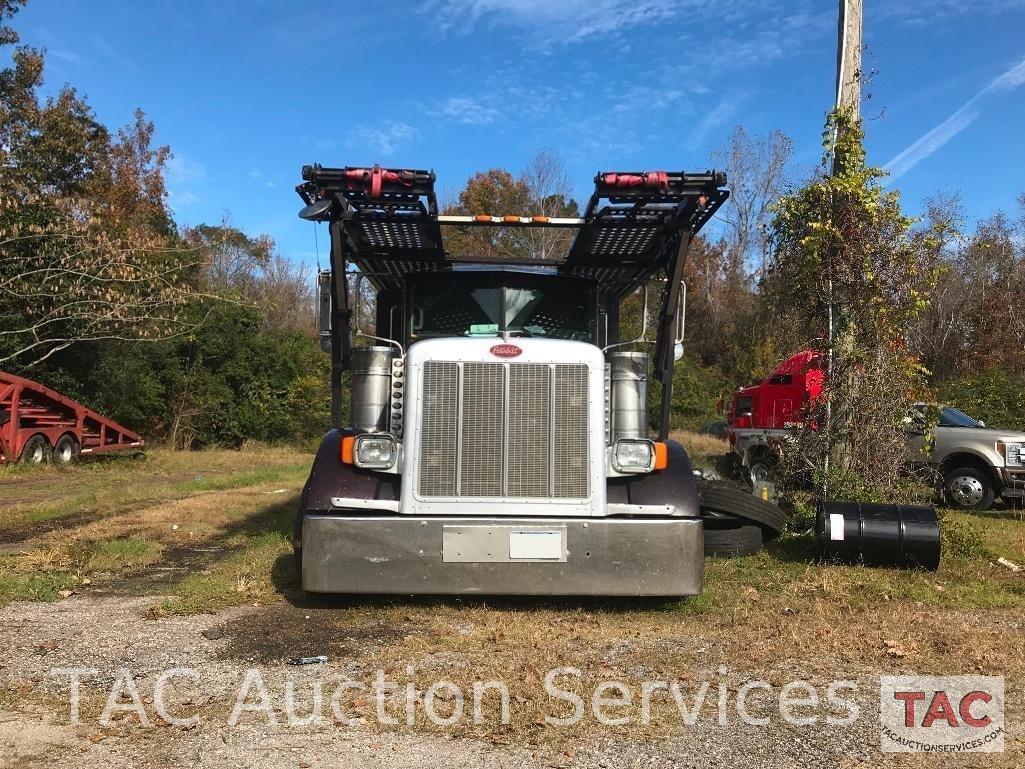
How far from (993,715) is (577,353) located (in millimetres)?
2821

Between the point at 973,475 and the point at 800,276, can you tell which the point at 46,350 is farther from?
the point at 973,475

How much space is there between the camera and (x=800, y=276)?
841cm

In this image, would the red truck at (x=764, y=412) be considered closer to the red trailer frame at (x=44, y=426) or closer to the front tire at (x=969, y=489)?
the front tire at (x=969, y=489)

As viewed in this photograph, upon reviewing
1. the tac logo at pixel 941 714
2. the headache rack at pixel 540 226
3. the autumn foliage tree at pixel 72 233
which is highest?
the autumn foliage tree at pixel 72 233

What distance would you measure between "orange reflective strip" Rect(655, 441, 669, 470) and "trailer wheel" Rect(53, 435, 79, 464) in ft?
54.3

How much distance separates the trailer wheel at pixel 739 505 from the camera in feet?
22.8

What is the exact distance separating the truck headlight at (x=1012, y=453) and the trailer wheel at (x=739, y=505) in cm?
625

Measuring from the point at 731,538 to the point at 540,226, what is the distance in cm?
306

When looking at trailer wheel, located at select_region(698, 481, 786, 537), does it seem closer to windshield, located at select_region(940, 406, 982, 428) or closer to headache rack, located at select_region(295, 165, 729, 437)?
headache rack, located at select_region(295, 165, 729, 437)

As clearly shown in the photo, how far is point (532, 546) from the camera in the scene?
489 cm

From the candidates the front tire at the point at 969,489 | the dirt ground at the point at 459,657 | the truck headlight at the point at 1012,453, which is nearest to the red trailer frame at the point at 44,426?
the dirt ground at the point at 459,657

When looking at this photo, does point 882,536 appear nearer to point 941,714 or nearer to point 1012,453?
point 941,714

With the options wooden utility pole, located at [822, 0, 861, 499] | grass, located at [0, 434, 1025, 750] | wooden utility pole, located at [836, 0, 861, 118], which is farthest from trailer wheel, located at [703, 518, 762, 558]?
wooden utility pole, located at [836, 0, 861, 118]

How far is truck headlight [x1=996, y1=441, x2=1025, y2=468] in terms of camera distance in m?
11.7
